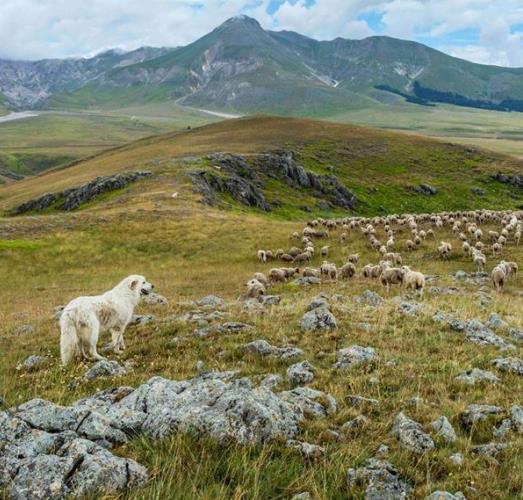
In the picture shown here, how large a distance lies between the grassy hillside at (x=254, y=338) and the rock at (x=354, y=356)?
0.94ft

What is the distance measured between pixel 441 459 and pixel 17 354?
12202 mm

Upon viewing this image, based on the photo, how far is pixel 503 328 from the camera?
1386 centimetres

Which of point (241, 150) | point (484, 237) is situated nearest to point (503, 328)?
point (484, 237)

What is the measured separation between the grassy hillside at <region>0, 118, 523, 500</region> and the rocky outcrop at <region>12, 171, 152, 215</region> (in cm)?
1913

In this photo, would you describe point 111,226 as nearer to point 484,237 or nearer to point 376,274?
point 376,274

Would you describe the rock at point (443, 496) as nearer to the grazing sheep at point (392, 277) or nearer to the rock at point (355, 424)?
the rock at point (355, 424)

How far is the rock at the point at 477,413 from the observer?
7.27m

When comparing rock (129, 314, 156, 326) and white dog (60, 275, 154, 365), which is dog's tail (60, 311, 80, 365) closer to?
white dog (60, 275, 154, 365)

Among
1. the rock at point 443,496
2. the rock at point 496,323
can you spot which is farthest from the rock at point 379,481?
the rock at point 496,323

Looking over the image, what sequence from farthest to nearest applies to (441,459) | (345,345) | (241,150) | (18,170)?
(18,170) < (241,150) < (345,345) < (441,459)

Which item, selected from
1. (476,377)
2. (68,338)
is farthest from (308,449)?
(68,338)

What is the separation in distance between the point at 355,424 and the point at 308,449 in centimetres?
128

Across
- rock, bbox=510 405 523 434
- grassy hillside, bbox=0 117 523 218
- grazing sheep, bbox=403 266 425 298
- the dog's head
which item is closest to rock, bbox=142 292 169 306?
the dog's head

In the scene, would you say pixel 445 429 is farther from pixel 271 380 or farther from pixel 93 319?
pixel 93 319
